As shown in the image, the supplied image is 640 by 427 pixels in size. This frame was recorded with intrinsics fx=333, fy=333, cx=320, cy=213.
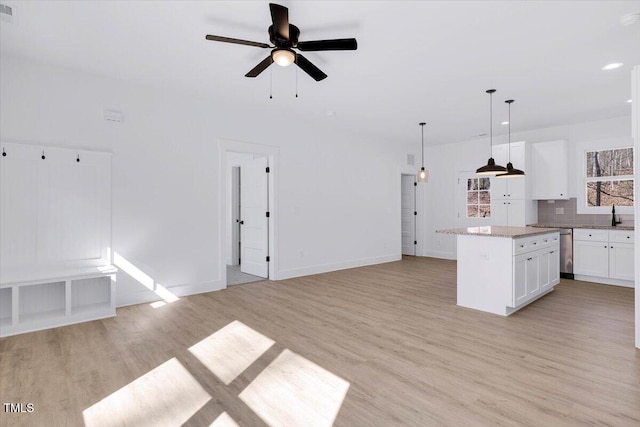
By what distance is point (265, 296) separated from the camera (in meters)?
4.77

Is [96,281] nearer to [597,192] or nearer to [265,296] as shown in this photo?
[265,296]

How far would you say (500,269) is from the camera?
3.91 m

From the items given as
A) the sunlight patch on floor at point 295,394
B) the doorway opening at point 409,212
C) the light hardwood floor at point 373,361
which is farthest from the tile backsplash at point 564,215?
the sunlight patch on floor at point 295,394

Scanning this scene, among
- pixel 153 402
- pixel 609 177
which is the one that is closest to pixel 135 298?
pixel 153 402

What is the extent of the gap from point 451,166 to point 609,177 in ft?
9.94

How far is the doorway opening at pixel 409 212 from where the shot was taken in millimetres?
8859

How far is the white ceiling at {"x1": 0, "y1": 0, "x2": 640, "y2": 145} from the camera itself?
277 cm

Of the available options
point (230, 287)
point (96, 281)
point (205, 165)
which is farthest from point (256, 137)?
point (96, 281)

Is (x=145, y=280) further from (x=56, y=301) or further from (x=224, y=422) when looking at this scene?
(x=224, y=422)

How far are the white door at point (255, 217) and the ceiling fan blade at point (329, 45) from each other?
132 inches

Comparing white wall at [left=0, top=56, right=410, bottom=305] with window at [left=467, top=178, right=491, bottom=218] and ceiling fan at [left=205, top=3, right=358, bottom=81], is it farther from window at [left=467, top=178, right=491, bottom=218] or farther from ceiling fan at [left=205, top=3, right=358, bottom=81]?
window at [left=467, top=178, right=491, bottom=218]

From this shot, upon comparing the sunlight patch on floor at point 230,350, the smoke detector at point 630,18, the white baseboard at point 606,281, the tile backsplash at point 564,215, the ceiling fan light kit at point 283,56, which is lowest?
the sunlight patch on floor at point 230,350

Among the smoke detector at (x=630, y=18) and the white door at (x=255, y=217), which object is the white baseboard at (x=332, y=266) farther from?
the smoke detector at (x=630, y=18)

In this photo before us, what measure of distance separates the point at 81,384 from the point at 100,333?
3.57 ft
